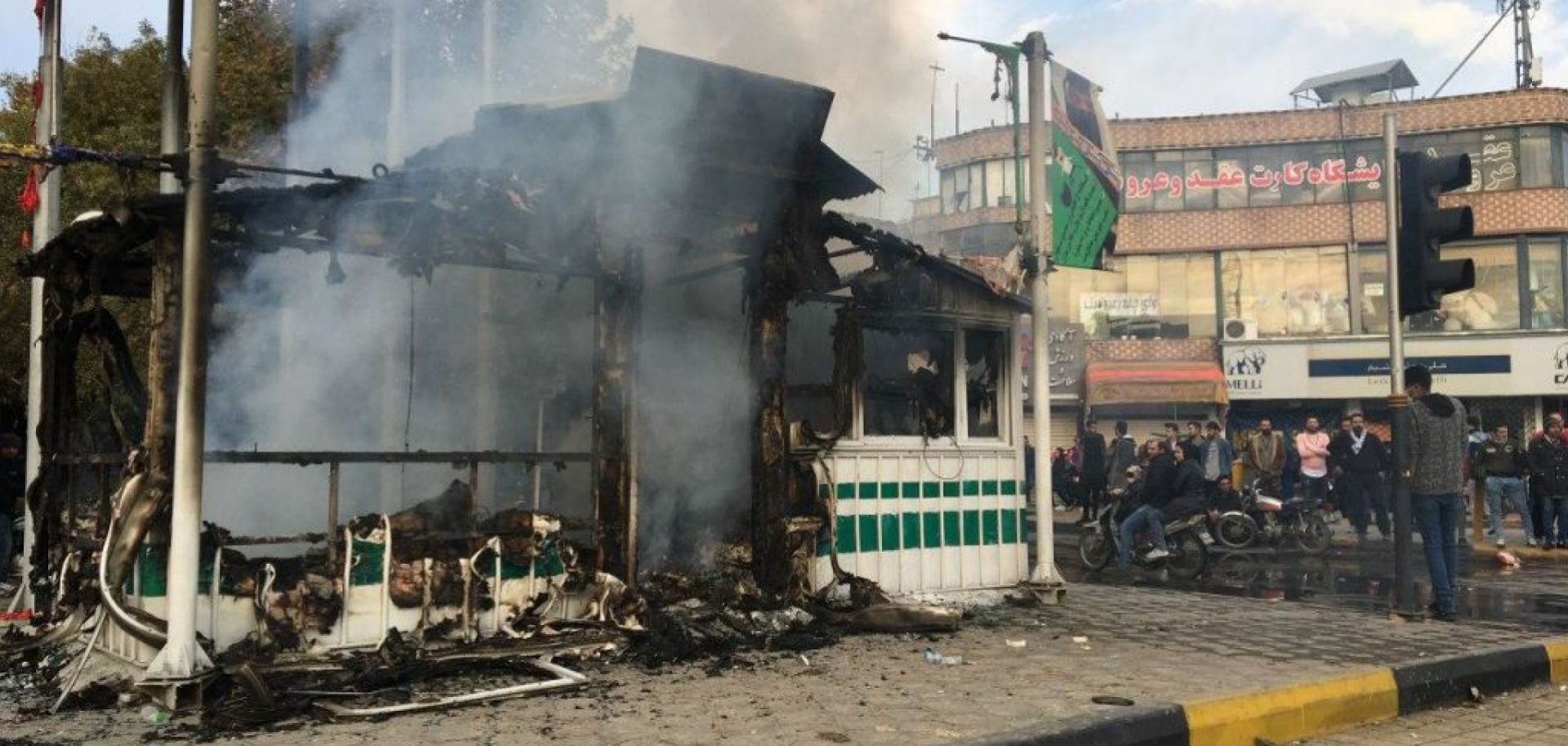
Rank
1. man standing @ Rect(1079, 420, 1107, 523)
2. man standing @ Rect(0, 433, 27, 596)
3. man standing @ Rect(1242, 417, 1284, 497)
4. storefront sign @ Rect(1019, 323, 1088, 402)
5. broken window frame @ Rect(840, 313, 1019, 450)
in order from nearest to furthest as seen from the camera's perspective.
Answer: broken window frame @ Rect(840, 313, 1019, 450), man standing @ Rect(0, 433, 27, 596), man standing @ Rect(1242, 417, 1284, 497), man standing @ Rect(1079, 420, 1107, 523), storefront sign @ Rect(1019, 323, 1088, 402)

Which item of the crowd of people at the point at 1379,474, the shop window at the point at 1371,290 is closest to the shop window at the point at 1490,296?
the shop window at the point at 1371,290

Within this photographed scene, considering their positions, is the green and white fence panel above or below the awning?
below

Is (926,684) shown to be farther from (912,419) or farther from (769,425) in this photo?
(912,419)

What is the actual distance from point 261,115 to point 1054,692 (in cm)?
1380

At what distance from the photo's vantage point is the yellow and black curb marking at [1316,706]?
16.2 feet

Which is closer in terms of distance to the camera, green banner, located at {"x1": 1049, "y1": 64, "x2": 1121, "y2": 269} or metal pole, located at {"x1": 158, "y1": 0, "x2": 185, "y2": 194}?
metal pole, located at {"x1": 158, "y1": 0, "x2": 185, "y2": 194}

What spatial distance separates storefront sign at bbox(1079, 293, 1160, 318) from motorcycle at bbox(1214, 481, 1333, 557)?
20300 mm

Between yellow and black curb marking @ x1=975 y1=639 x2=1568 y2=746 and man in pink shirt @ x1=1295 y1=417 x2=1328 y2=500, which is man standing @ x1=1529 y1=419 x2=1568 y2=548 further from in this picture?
yellow and black curb marking @ x1=975 y1=639 x2=1568 y2=746

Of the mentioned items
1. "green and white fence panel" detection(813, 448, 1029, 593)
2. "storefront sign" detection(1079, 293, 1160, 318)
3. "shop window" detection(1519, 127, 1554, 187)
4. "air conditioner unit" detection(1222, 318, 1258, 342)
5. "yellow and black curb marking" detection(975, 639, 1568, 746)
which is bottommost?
"yellow and black curb marking" detection(975, 639, 1568, 746)

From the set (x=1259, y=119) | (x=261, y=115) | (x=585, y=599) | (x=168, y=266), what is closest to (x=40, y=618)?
(x=168, y=266)

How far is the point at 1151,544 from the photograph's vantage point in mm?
12383

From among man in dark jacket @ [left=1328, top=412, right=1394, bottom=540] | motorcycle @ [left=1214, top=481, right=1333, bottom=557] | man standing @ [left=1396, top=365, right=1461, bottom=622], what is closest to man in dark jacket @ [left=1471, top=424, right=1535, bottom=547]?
man in dark jacket @ [left=1328, top=412, right=1394, bottom=540]

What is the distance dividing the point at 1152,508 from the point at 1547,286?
24265mm

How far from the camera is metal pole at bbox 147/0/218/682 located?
5223mm
